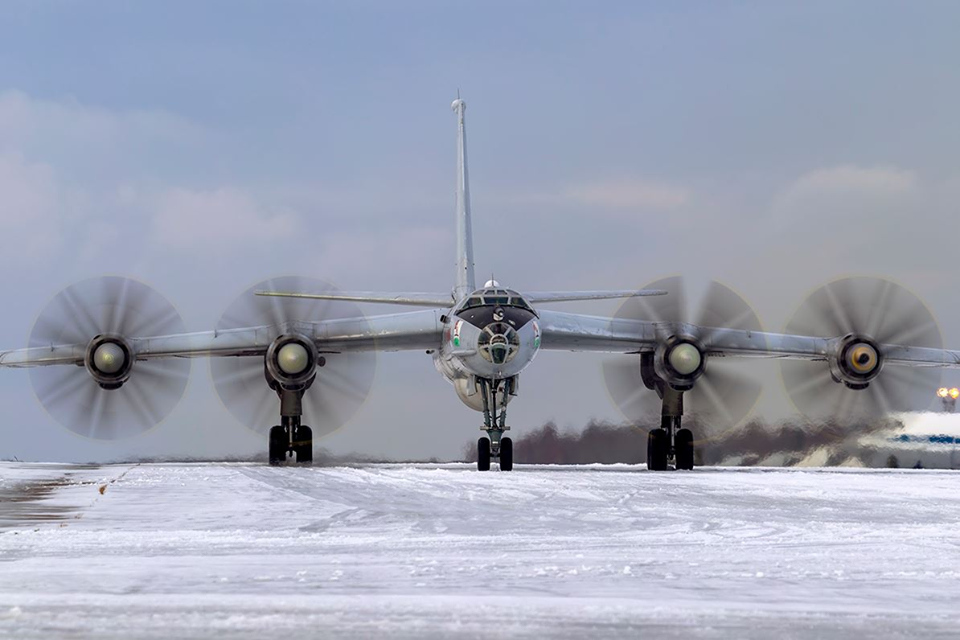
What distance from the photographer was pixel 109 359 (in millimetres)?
28250

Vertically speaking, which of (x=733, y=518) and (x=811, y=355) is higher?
(x=811, y=355)

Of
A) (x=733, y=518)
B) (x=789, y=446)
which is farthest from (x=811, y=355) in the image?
(x=733, y=518)

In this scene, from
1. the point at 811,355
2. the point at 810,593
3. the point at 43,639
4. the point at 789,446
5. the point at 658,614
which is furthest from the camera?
the point at 789,446

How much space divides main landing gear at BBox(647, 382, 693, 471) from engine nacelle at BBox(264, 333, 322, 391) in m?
8.13

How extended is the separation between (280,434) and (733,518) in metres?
18.3

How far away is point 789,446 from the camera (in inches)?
1276

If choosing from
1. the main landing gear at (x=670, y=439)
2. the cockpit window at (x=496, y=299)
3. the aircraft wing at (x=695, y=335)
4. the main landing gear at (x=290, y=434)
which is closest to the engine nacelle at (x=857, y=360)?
the aircraft wing at (x=695, y=335)

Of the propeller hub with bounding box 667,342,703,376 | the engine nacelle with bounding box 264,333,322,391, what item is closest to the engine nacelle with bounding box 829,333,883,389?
the propeller hub with bounding box 667,342,703,376

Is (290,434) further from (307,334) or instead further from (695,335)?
(695,335)

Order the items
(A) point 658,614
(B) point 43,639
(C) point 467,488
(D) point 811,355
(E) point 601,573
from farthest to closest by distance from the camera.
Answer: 1. (D) point 811,355
2. (C) point 467,488
3. (E) point 601,573
4. (A) point 658,614
5. (B) point 43,639

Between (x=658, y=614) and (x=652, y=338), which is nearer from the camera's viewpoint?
(x=658, y=614)

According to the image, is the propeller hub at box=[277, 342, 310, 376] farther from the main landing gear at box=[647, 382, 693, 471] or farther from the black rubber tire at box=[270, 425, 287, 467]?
the main landing gear at box=[647, 382, 693, 471]

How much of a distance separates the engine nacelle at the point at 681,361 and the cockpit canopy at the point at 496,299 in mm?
3724

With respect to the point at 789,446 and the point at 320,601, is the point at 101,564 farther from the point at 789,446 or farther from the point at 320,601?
the point at 789,446
